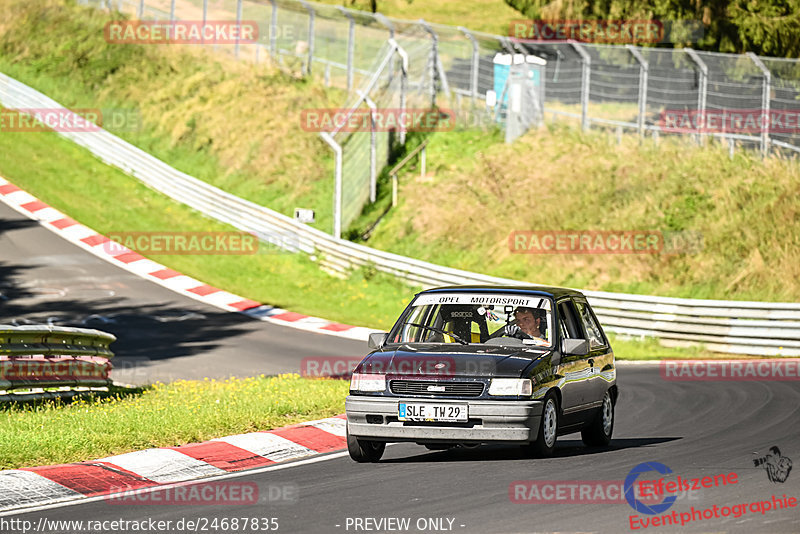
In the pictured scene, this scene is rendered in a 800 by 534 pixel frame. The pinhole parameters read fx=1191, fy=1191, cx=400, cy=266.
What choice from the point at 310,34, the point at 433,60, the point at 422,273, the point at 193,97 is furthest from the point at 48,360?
the point at 193,97

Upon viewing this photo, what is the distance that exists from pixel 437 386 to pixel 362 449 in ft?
3.02

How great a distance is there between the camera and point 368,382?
997 centimetres

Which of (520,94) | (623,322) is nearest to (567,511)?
(623,322)

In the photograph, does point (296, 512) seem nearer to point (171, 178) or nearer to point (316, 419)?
point (316, 419)

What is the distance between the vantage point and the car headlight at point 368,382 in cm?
991

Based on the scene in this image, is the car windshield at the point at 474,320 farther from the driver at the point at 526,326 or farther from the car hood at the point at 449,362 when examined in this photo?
the car hood at the point at 449,362

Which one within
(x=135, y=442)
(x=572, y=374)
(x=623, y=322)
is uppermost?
(x=572, y=374)

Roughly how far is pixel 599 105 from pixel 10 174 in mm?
17665

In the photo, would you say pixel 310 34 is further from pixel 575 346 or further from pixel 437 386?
pixel 437 386

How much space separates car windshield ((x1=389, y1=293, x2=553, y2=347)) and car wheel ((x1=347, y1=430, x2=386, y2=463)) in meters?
1.05

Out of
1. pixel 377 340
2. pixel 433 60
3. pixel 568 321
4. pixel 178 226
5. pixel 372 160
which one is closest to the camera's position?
pixel 377 340

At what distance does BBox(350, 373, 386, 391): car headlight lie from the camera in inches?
390

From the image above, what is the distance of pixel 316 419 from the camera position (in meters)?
12.7

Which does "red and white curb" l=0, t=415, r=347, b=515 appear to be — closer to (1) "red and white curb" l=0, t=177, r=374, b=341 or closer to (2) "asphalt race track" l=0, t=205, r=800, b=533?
(2) "asphalt race track" l=0, t=205, r=800, b=533
